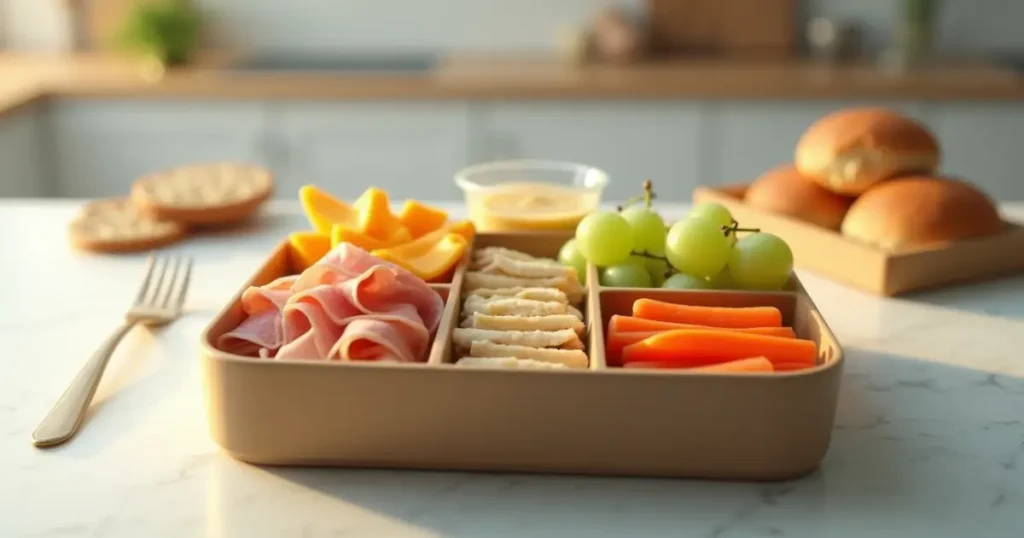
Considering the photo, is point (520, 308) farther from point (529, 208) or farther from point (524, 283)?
point (529, 208)

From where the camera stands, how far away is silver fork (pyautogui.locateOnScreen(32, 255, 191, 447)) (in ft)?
2.98

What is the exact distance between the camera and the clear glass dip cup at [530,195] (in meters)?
1.32

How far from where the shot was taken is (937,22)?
3.35 m

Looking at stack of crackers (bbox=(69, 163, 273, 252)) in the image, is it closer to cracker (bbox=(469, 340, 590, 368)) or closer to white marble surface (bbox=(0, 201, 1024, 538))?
white marble surface (bbox=(0, 201, 1024, 538))

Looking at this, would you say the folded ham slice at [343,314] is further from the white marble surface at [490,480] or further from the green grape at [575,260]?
the green grape at [575,260]

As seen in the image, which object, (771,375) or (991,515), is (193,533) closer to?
(771,375)

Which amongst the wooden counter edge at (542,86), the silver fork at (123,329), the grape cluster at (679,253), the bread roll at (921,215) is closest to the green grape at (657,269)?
the grape cluster at (679,253)

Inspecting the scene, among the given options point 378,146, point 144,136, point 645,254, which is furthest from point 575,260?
point 144,136

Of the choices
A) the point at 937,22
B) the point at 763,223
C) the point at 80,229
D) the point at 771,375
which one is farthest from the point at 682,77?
the point at 771,375

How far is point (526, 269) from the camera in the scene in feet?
3.54

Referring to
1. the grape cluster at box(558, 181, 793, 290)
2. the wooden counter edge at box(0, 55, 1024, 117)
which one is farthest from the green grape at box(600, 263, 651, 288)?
the wooden counter edge at box(0, 55, 1024, 117)

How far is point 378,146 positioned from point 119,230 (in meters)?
1.55

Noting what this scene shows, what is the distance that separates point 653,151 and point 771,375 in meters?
2.22

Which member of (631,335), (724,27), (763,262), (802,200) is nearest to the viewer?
(631,335)
